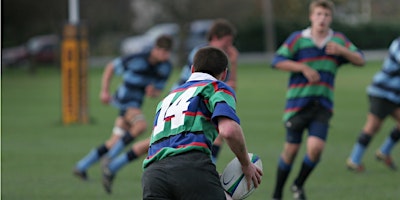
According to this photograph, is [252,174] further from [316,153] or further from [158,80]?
[158,80]

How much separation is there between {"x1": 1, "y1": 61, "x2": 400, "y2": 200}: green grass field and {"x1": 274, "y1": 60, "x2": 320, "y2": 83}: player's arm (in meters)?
1.42

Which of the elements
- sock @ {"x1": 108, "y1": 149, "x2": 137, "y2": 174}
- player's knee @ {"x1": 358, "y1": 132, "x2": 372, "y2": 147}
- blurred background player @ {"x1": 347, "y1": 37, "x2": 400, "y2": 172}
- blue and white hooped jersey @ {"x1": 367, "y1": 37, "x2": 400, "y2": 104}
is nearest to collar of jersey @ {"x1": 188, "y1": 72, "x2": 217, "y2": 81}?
sock @ {"x1": 108, "y1": 149, "x2": 137, "y2": 174}

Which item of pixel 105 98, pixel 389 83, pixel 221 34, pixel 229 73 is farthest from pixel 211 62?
pixel 389 83

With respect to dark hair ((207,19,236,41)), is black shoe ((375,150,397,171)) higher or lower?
lower

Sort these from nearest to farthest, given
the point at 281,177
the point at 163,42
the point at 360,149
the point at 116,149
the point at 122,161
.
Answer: the point at 281,177 → the point at 122,161 → the point at 163,42 → the point at 116,149 → the point at 360,149

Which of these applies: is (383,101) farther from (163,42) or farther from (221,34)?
(221,34)

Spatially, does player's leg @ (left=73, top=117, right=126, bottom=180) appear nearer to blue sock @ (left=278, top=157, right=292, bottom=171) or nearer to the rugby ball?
blue sock @ (left=278, top=157, right=292, bottom=171)

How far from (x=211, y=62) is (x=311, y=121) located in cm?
368

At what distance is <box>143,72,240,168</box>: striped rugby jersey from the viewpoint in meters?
5.62

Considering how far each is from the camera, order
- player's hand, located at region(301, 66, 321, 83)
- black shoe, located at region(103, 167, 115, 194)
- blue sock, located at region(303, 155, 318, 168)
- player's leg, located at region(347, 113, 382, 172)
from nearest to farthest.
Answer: player's hand, located at region(301, 66, 321, 83), blue sock, located at region(303, 155, 318, 168), black shoe, located at region(103, 167, 115, 194), player's leg, located at region(347, 113, 382, 172)

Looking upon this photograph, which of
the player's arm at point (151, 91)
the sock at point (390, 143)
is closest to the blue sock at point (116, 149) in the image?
the player's arm at point (151, 91)

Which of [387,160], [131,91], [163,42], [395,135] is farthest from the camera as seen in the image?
[395,135]

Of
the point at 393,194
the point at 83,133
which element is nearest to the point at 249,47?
the point at 83,133

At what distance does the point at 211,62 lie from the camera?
5.81 meters
